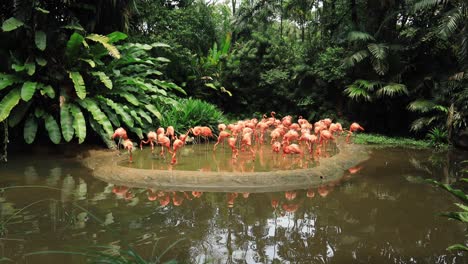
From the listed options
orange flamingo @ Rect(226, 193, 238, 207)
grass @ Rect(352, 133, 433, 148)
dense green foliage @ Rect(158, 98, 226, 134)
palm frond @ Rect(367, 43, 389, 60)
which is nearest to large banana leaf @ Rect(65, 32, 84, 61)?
dense green foliage @ Rect(158, 98, 226, 134)

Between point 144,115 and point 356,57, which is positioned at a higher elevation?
point 356,57

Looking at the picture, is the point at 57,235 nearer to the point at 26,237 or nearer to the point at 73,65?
the point at 26,237

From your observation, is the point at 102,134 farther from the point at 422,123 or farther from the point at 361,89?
the point at 422,123

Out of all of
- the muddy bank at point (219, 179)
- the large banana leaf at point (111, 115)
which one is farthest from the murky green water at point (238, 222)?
the large banana leaf at point (111, 115)

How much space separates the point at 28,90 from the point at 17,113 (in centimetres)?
61

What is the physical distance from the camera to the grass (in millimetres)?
11028

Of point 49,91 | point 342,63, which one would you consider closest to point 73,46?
point 49,91

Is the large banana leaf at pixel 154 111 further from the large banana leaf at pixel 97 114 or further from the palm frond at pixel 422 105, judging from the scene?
the palm frond at pixel 422 105

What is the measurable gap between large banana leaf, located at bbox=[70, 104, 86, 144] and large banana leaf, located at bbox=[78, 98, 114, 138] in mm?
211

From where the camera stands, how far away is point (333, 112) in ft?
46.8

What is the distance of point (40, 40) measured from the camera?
8.32 m

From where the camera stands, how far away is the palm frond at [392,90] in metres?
11.8

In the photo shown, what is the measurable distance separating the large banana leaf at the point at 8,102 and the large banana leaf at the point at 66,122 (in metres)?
0.82

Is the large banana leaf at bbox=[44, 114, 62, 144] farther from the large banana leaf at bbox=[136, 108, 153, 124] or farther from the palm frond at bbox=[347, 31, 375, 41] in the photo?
the palm frond at bbox=[347, 31, 375, 41]
